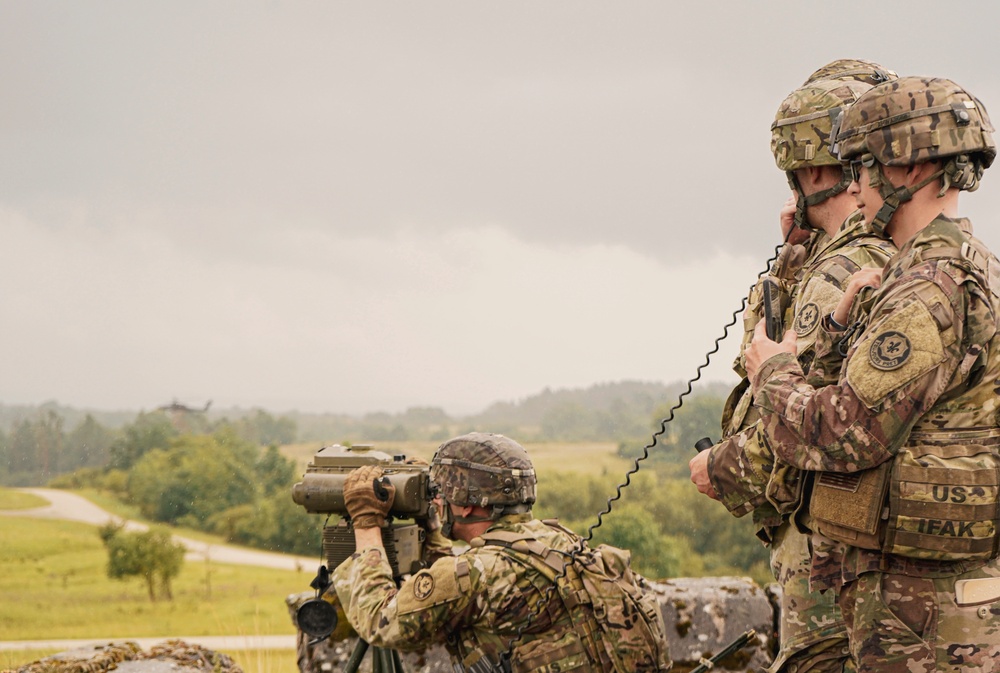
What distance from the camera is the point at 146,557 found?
19359mm

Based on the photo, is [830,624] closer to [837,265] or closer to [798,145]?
[837,265]

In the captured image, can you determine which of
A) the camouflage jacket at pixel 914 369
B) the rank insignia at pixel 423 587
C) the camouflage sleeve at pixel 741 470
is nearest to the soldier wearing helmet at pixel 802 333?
the camouflage sleeve at pixel 741 470

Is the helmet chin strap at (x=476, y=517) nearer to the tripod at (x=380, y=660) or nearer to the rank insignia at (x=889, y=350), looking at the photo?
the tripod at (x=380, y=660)

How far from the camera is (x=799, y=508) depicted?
3500mm

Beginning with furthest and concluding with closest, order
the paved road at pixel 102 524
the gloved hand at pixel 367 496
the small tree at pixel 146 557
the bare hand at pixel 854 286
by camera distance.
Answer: the small tree at pixel 146 557
the paved road at pixel 102 524
the gloved hand at pixel 367 496
the bare hand at pixel 854 286

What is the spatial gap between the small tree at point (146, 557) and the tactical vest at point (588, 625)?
53.9 feet

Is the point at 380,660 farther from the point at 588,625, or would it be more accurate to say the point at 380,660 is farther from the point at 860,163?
the point at 860,163

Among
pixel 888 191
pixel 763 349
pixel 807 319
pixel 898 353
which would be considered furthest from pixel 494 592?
pixel 888 191

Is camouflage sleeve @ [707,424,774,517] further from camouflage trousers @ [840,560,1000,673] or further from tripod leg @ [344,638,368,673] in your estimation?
tripod leg @ [344,638,368,673]

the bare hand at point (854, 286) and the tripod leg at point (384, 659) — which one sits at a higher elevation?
the bare hand at point (854, 286)

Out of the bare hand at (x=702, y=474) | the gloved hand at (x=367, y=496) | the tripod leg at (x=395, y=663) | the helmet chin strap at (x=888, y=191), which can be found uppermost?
the helmet chin strap at (x=888, y=191)

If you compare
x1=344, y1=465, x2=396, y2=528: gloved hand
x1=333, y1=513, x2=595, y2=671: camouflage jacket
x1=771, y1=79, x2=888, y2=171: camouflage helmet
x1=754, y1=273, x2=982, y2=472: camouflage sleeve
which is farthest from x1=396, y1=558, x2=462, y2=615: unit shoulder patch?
x1=771, y1=79, x2=888, y2=171: camouflage helmet

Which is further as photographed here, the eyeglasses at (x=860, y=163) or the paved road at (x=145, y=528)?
the paved road at (x=145, y=528)

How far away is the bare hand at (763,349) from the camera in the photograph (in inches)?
135
